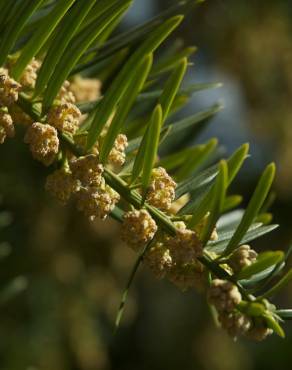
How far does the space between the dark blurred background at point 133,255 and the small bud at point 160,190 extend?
794mm

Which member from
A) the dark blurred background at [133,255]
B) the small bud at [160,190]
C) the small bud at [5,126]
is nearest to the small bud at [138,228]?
the small bud at [160,190]

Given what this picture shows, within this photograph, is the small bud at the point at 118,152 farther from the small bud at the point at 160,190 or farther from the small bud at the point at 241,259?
the small bud at the point at 241,259

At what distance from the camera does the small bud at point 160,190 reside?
729mm

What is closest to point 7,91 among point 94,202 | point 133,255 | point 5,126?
point 5,126

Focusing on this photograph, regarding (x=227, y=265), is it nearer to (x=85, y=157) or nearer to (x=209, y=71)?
(x=85, y=157)

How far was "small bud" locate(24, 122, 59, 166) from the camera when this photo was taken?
0.71 metres

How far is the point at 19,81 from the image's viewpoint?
792 millimetres

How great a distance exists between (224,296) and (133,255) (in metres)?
1.55

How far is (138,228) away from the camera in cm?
69

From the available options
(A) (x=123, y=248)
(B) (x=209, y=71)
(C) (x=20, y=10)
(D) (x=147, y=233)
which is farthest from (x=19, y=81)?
(B) (x=209, y=71)

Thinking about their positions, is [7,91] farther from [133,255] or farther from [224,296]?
[133,255]

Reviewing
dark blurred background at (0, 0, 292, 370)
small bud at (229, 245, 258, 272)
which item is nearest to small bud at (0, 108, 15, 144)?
small bud at (229, 245, 258, 272)

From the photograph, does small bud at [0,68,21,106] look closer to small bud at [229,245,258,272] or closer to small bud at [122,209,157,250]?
small bud at [122,209,157,250]

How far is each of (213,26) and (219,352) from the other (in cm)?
124
